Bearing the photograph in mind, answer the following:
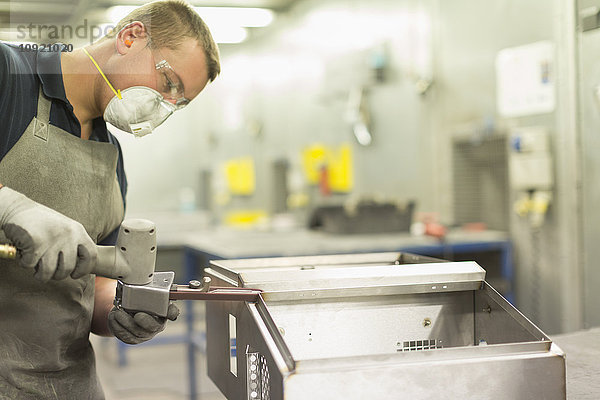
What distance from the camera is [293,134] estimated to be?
6297 millimetres

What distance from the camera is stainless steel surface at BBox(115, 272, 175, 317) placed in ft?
3.67

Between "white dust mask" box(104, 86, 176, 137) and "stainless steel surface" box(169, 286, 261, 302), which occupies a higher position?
"white dust mask" box(104, 86, 176, 137)

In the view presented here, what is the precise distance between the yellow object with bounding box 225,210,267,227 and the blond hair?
515 cm

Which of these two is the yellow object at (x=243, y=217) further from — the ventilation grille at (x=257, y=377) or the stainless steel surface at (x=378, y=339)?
the ventilation grille at (x=257, y=377)

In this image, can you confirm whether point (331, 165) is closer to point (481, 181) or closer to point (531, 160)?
point (481, 181)

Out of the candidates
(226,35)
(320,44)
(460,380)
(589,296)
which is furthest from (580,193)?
(226,35)

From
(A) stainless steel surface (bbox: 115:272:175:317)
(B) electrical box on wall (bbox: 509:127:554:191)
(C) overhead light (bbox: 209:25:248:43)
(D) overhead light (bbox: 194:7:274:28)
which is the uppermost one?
(D) overhead light (bbox: 194:7:274:28)

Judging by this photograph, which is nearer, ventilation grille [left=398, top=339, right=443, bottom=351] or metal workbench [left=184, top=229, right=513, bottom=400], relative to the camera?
ventilation grille [left=398, top=339, right=443, bottom=351]

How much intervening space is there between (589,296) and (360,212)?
1218 millimetres

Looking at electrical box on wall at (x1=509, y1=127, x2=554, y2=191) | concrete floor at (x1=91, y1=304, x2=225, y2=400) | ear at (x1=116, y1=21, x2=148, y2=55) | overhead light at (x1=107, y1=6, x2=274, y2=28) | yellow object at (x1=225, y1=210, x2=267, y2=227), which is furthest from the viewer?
yellow object at (x1=225, y1=210, x2=267, y2=227)

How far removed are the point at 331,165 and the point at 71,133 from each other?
4.21 metres

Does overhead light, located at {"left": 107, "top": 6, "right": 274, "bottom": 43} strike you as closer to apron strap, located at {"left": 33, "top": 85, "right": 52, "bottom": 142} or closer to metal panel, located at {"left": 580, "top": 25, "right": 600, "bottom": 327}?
metal panel, located at {"left": 580, "top": 25, "right": 600, "bottom": 327}

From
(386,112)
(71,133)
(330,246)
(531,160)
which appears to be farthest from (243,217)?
(71,133)

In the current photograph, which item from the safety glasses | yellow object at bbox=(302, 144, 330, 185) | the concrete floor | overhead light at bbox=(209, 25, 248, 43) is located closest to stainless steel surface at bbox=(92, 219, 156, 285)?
the safety glasses
